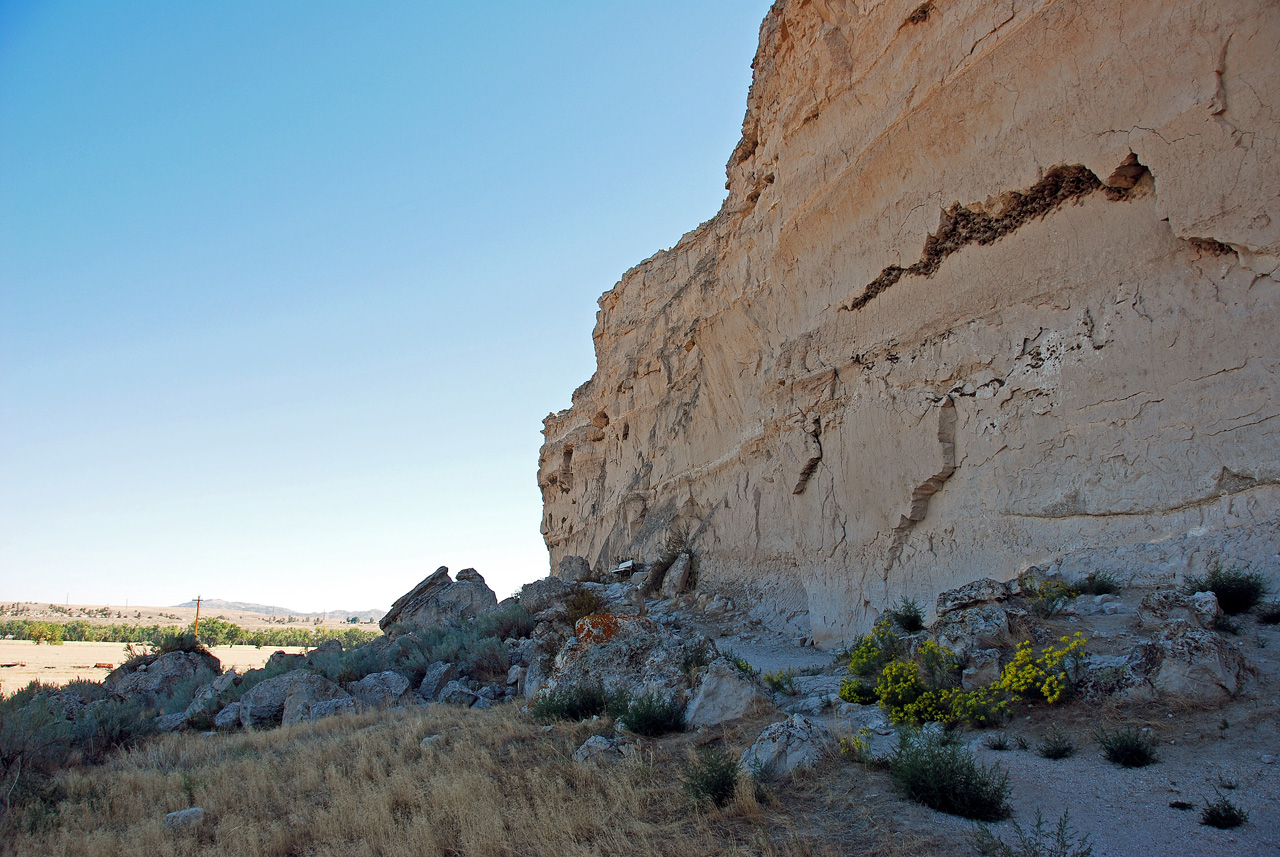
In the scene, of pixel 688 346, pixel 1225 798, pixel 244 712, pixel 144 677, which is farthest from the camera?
pixel 688 346

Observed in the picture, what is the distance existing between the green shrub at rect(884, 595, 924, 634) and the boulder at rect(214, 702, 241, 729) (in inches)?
360

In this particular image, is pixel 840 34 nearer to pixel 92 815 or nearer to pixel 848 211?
pixel 848 211

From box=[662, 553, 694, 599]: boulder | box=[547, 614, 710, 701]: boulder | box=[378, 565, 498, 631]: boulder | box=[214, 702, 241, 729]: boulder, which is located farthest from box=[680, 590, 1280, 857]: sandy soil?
box=[378, 565, 498, 631]: boulder

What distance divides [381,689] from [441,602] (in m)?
7.21

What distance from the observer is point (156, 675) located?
43.1ft

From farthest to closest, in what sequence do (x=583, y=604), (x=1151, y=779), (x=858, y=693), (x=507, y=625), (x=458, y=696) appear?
1. (x=583, y=604)
2. (x=507, y=625)
3. (x=458, y=696)
4. (x=858, y=693)
5. (x=1151, y=779)

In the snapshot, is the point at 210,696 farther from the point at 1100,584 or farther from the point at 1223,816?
the point at 1223,816

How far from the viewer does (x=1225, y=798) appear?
3244 millimetres

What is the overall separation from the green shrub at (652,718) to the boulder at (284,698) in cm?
594

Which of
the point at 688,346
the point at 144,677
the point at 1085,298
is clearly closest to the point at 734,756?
the point at 1085,298

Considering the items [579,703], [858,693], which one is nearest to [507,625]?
[579,703]

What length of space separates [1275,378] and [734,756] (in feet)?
16.6

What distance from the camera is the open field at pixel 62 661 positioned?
2317 cm

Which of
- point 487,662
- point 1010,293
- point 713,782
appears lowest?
point 487,662
